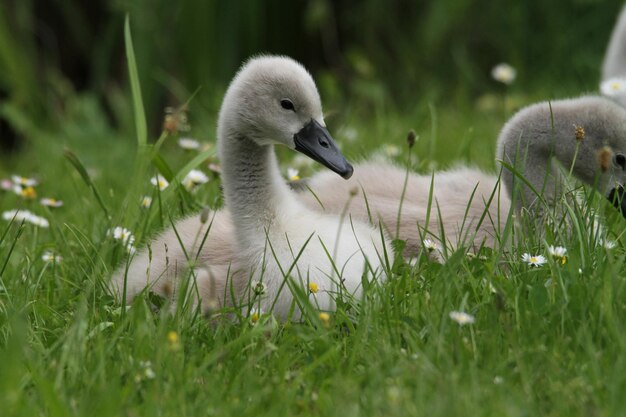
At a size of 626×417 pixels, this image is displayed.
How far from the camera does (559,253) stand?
126 inches

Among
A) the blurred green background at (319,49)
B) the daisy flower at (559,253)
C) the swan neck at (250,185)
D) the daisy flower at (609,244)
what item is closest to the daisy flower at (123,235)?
the swan neck at (250,185)

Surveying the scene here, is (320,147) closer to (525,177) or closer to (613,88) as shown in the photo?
(525,177)

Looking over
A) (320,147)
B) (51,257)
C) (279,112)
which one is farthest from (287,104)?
(51,257)

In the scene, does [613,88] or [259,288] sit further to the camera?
[613,88]

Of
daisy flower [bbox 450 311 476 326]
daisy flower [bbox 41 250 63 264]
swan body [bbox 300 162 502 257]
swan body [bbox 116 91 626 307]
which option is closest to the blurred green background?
swan body [bbox 300 162 502 257]

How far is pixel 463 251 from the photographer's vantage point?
10.3 ft

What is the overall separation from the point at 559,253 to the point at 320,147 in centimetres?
85

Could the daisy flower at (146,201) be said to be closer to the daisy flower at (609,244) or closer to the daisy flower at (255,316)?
the daisy flower at (255,316)

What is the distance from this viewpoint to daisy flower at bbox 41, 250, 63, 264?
3771 mm

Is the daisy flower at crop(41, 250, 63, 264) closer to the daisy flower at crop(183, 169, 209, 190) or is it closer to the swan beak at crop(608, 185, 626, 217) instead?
the daisy flower at crop(183, 169, 209, 190)

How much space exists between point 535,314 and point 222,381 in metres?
0.83

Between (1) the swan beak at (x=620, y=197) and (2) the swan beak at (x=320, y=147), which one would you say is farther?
(1) the swan beak at (x=620, y=197)

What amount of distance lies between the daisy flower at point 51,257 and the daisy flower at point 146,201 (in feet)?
1.29

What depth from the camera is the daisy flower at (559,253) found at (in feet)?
10.5
